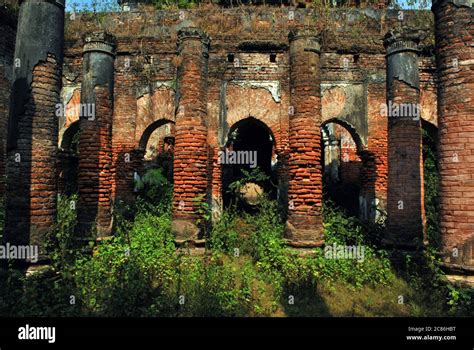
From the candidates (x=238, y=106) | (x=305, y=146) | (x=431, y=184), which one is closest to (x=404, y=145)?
(x=305, y=146)

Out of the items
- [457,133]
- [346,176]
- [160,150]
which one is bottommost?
[346,176]

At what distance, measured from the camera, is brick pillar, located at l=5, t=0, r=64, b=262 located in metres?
4.82

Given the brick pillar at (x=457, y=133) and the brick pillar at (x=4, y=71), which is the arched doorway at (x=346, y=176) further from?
the brick pillar at (x=4, y=71)

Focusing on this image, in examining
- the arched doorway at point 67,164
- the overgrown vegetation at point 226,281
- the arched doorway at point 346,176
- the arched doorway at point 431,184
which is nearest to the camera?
the overgrown vegetation at point 226,281

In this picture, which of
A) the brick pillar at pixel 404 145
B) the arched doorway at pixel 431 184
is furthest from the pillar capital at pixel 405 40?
the arched doorway at pixel 431 184

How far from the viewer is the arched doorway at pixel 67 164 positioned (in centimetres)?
1061

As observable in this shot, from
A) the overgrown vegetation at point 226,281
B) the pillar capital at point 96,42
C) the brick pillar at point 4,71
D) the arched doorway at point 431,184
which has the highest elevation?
the pillar capital at point 96,42

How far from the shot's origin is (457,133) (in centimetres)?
445

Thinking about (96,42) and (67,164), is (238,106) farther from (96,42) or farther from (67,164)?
(67,164)

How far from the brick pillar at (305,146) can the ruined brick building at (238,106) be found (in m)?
0.02

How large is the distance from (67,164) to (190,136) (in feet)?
18.8

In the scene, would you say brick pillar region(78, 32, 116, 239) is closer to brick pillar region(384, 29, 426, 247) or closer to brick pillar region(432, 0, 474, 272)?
brick pillar region(384, 29, 426, 247)
